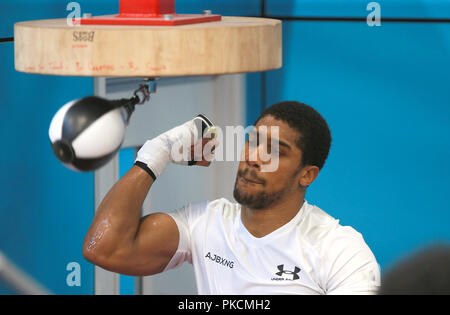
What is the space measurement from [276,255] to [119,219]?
32 cm

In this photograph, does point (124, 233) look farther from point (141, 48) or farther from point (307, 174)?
point (141, 48)

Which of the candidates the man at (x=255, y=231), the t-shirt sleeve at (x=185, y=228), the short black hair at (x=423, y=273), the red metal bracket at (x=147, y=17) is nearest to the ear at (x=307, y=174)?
the man at (x=255, y=231)

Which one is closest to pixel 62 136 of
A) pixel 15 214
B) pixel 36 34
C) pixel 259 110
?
pixel 36 34

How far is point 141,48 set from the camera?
798 mm

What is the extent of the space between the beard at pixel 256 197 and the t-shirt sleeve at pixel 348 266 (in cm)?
14

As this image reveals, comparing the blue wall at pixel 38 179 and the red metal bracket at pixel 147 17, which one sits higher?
the red metal bracket at pixel 147 17

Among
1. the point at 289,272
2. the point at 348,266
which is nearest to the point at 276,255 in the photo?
the point at 289,272

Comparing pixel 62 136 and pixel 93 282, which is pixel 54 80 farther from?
pixel 62 136

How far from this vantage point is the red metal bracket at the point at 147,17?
86cm

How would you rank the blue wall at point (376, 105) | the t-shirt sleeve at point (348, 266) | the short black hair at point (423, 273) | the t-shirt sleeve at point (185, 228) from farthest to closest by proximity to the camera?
the blue wall at point (376, 105)
the t-shirt sleeve at point (185, 228)
the t-shirt sleeve at point (348, 266)
the short black hair at point (423, 273)

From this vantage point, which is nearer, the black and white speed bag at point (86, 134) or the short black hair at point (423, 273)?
Answer: the short black hair at point (423, 273)

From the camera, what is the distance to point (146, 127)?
83.6 inches

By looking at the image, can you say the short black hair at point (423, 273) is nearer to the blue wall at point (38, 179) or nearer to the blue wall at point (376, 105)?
the blue wall at point (38, 179)

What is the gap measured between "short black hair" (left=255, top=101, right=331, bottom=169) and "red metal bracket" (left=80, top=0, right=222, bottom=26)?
1.55 feet
